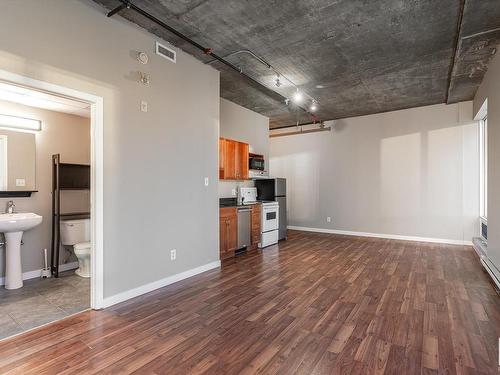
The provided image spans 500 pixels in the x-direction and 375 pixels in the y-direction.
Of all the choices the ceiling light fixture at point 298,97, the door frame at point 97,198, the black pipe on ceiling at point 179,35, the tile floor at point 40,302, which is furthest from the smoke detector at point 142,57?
the ceiling light fixture at point 298,97

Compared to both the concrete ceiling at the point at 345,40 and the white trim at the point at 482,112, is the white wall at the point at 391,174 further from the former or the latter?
the concrete ceiling at the point at 345,40

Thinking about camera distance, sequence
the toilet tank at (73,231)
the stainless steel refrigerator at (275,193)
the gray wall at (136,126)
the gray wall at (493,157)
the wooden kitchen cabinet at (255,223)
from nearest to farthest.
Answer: the gray wall at (136,126)
the gray wall at (493,157)
the toilet tank at (73,231)
the wooden kitchen cabinet at (255,223)
the stainless steel refrigerator at (275,193)

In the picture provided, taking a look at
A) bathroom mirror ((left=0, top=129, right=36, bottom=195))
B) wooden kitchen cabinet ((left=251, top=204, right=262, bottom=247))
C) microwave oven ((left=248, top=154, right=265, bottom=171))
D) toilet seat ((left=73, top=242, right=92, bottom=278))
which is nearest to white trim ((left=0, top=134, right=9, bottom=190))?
bathroom mirror ((left=0, top=129, right=36, bottom=195))

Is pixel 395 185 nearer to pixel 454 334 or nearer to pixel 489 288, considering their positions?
pixel 489 288

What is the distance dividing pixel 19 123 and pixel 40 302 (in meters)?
2.40

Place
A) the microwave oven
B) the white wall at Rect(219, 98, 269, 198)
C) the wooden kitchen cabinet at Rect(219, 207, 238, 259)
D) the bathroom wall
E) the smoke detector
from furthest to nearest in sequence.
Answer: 1. the microwave oven
2. the white wall at Rect(219, 98, 269, 198)
3. the wooden kitchen cabinet at Rect(219, 207, 238, 259)
4. the bathroom wall
5. the smoke detector

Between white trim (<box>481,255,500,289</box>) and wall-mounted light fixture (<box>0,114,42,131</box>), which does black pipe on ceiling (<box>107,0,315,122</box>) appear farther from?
white trim (<box>481,255,500,289</box>)

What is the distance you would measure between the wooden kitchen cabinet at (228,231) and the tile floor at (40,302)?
79.0 inches

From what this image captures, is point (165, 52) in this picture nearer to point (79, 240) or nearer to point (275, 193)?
point (79, 240)

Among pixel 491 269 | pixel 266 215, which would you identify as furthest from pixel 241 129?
pixel 491 269

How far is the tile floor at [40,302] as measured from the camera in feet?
8.08

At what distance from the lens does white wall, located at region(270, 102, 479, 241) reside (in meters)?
5.63

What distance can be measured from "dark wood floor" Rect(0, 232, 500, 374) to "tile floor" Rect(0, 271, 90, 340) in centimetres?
23

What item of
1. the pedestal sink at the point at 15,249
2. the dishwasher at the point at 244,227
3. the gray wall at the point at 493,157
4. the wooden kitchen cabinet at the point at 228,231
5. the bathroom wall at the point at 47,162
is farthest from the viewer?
the dishwasher at the point at 244,227
